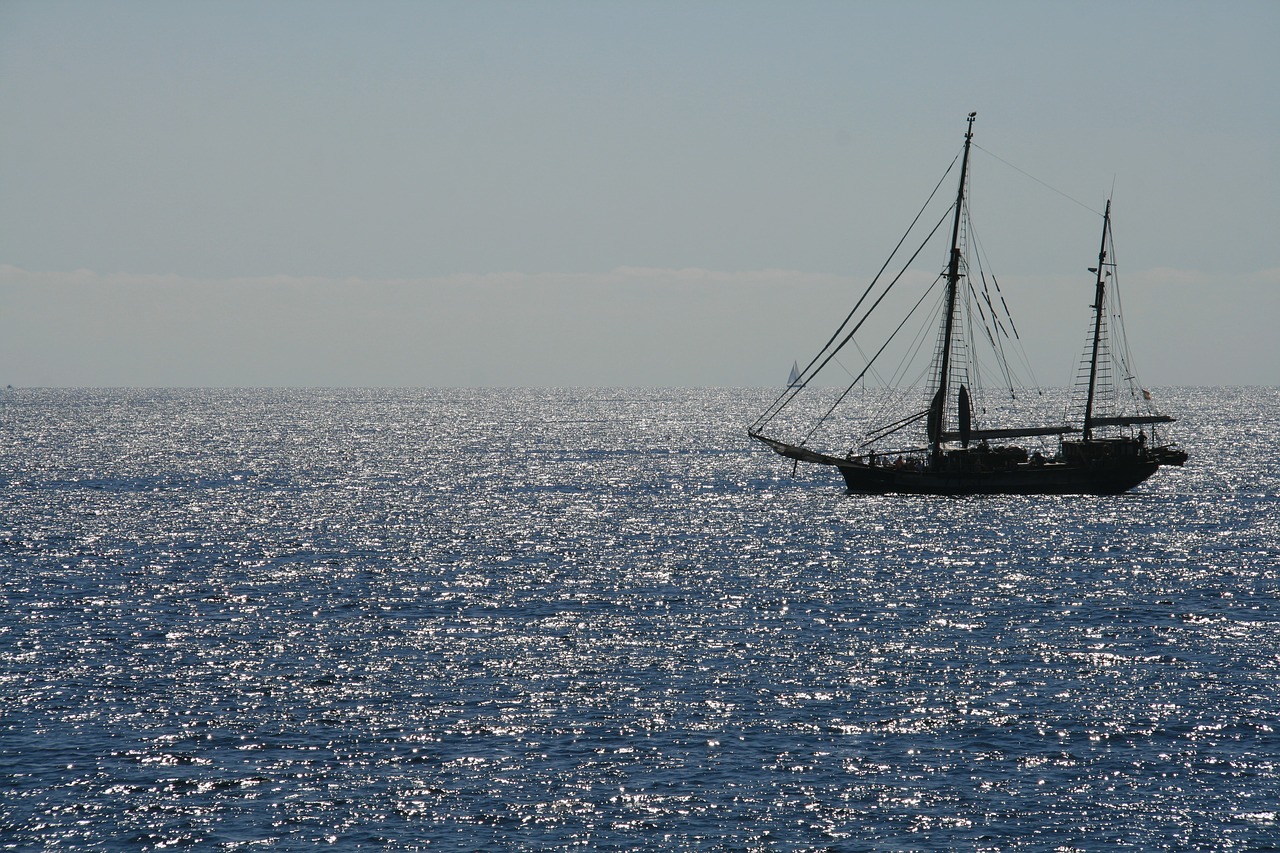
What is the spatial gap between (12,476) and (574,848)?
403 feet

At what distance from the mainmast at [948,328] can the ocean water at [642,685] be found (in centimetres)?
1275

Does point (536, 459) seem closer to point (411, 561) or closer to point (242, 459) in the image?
point (242, 459)

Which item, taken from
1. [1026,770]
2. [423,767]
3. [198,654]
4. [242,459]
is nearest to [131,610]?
[198,654]

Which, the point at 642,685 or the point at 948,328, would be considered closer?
the point at 642,685

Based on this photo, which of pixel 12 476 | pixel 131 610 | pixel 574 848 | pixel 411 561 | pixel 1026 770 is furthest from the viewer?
pixel 12 476

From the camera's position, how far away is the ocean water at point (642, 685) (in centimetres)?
3061

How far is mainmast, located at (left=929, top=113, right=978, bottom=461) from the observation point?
332 feet

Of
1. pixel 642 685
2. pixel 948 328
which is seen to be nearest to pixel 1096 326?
pixel 948 328

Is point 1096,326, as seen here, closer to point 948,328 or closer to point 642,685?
point 948,328

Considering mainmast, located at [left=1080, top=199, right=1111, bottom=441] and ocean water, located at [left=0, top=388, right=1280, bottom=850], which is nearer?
ocean water, located at [left=0, top=388, right=1280, bottom=850]

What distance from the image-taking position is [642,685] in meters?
42.9

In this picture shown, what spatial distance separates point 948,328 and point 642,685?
229 feet

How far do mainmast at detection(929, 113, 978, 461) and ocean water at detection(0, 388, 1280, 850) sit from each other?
12.7m

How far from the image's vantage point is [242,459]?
544 ft
